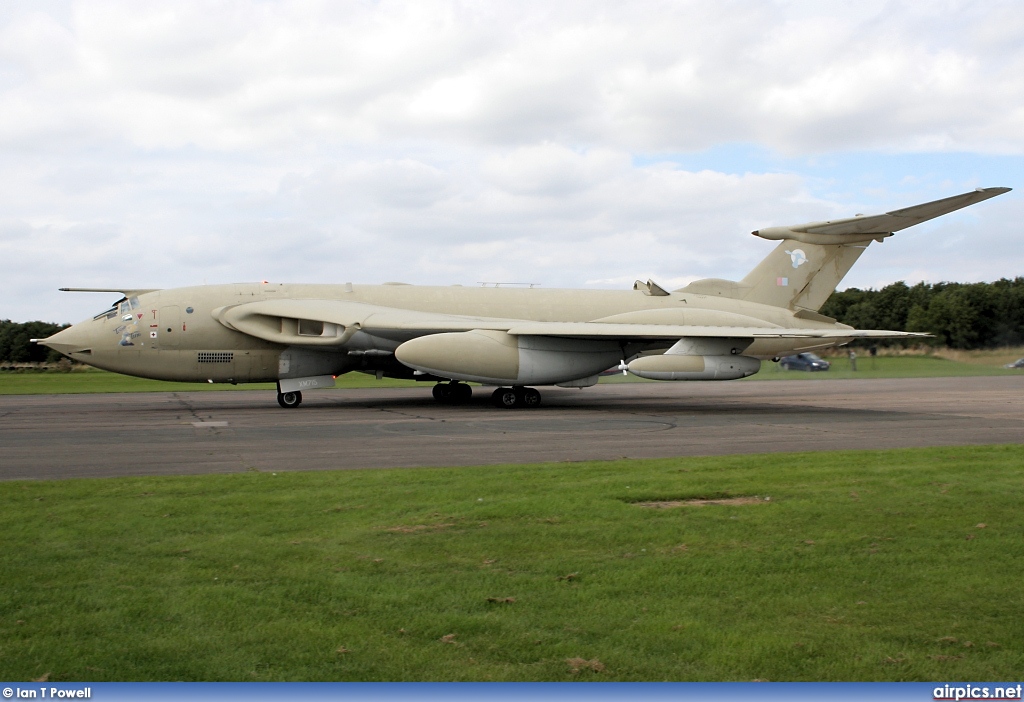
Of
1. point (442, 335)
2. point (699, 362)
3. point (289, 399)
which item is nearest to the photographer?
point (442, 335)

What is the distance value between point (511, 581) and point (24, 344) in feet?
198

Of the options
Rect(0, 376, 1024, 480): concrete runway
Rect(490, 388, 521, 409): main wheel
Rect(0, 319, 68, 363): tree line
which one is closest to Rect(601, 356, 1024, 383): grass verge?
Rect(0, 376, 1024, 480): concrete runway

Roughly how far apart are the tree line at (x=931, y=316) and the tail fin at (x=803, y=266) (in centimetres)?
1139

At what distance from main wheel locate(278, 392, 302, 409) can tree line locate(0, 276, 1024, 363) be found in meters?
16.8

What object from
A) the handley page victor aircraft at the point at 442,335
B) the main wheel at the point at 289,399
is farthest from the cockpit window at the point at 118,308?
the main wheel at the point at 289,399

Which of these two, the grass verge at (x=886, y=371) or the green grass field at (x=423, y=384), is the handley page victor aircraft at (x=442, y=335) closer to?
the green grass field at (x=423, y=384)

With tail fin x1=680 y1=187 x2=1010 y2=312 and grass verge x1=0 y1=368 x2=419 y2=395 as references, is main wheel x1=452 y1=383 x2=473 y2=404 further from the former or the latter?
grass verge x1=0 y1=368 x2=419 y2=395

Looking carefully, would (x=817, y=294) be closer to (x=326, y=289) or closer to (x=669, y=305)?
(x=669, y=305)

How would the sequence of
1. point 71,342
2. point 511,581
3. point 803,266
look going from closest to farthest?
point 511,581
point 71,342
point 803,266

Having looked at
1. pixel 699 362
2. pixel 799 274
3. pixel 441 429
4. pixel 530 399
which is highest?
pixel 799 274

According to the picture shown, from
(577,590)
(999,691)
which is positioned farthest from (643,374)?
(999,691)

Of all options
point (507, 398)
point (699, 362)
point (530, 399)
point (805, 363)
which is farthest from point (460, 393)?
point (805, 363)

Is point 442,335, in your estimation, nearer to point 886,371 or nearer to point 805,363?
point 886,371

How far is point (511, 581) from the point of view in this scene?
18.0 ft
